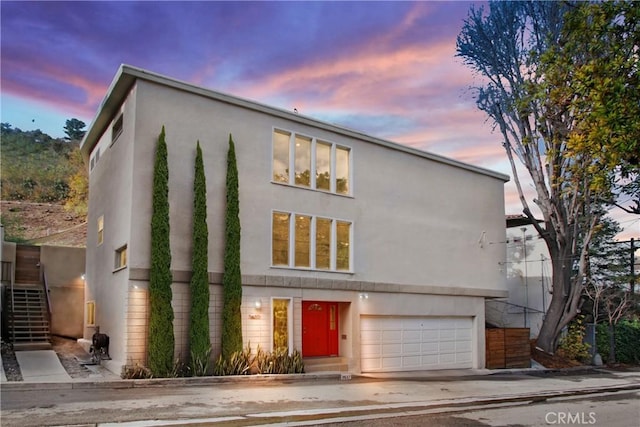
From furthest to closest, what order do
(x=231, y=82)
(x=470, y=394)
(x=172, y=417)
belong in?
1. (x=231, y=82)
2. (x=470, y=394)
3. (x=172, y=417)

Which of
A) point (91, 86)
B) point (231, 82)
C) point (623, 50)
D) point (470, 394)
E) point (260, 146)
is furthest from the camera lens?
point (91, 86)

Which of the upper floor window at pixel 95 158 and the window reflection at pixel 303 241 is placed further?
the upper floor window at pixel 95 158

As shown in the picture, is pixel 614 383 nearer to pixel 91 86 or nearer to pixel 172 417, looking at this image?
pixel 172 417

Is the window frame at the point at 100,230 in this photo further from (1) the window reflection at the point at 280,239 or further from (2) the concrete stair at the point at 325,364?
(2) the concrete stair at the point at 325,364

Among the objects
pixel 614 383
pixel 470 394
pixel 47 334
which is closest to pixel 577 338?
pixel 614 383

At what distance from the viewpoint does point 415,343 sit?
20.7m

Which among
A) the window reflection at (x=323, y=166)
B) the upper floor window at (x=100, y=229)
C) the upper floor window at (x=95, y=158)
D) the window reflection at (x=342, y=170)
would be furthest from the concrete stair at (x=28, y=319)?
the window reflection at (x=342, y=170)

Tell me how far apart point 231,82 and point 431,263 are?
9712 mm

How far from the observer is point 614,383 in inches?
723

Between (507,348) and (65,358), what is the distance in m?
15.8

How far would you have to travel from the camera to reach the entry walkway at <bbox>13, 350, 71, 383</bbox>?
44.0 feet

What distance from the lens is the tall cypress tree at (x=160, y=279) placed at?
47.6 feet

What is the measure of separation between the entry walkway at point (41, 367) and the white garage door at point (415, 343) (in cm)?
922

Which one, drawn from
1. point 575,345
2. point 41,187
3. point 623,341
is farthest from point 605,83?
point 41,187
